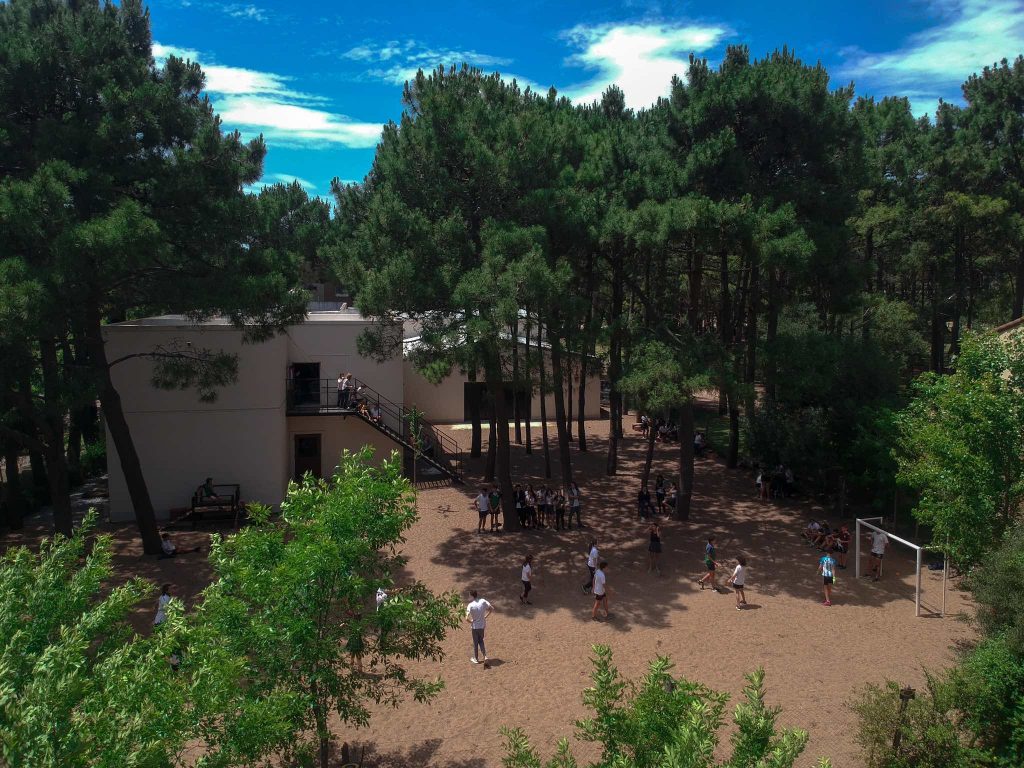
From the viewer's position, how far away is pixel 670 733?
5.44 m

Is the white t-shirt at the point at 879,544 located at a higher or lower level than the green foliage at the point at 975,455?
lower

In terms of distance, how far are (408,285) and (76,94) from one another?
8.37 meters

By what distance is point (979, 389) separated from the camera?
1228 centimetres

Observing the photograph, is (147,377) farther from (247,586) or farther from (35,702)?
(35,702)

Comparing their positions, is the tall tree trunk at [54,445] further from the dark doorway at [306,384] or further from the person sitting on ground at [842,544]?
the person sitting on ground at [842,544]

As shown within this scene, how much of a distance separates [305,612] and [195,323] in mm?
14083

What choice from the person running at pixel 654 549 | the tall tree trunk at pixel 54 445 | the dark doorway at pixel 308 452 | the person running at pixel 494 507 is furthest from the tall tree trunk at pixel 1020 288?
the tall tree trunk at pixel 54 445

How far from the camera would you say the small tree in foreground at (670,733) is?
4.64 metres

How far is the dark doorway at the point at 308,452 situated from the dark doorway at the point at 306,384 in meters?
1.38

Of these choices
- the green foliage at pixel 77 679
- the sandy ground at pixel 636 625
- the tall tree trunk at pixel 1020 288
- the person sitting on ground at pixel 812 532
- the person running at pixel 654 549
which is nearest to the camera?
the green foliage at pixel 77 679

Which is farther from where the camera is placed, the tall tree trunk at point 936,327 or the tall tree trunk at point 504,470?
the tall tree trunk at point 936,327

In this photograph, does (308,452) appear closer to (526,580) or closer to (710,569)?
(526,580)

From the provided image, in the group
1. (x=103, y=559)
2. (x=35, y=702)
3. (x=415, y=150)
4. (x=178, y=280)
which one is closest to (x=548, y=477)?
(x=415, y=150)

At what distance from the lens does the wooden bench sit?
779 inches
